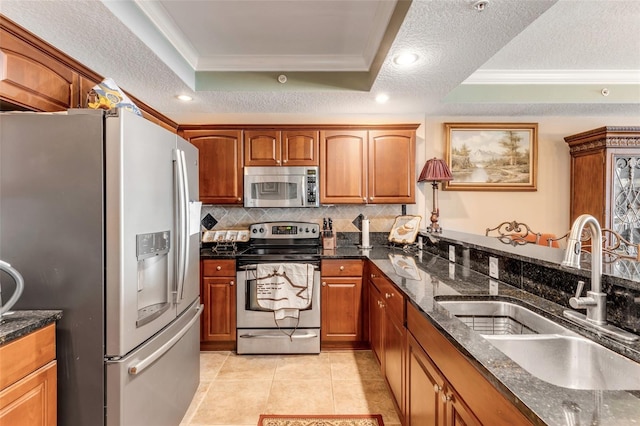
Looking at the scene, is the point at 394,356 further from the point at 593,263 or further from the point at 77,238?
the point at 77,238

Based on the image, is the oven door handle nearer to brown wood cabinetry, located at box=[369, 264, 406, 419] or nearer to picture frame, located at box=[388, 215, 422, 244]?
brown wood cabinetry, located at box=[369, 264, 406, 419]

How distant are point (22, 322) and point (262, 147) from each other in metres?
2.24

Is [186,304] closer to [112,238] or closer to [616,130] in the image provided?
[112,238]

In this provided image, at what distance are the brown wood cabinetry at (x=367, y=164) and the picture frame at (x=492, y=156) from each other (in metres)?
0.65

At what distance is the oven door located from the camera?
2629 mm

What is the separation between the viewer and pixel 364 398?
206 centimetres

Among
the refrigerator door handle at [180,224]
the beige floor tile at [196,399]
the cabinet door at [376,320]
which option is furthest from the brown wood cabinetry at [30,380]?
the cabinet door at [376,320]

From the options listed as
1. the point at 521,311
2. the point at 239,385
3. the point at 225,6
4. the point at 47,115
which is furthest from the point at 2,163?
the point at 521,311

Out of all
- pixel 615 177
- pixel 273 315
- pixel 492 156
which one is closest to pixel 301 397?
pixel 273 315

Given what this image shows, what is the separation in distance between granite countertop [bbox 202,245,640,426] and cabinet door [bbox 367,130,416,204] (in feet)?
4.22

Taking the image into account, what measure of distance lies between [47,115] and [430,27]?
1.96 m

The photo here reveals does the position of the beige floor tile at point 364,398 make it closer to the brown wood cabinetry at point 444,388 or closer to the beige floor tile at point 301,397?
the beige floor tile at point 301,397

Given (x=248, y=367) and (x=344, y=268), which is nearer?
(x=248, y=367)

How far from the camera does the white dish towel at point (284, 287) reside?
8.45 feet
